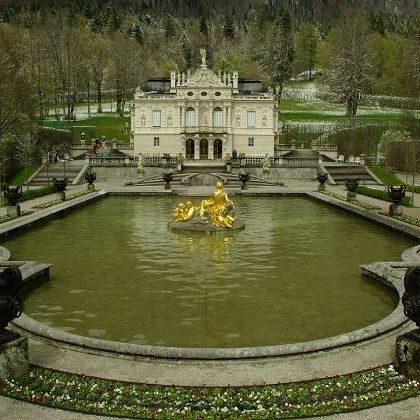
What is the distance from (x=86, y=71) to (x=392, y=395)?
101727 mm

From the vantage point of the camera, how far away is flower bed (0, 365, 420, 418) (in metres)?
8.22

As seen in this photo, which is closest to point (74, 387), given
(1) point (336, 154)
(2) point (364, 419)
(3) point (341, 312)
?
(2) point (364, 419)

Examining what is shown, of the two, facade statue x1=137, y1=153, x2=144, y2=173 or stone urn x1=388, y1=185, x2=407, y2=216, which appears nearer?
stone urn x1=388, y1=185, x2=407, y2=216

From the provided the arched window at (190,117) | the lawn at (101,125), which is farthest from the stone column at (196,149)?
the lawn at (101,125)

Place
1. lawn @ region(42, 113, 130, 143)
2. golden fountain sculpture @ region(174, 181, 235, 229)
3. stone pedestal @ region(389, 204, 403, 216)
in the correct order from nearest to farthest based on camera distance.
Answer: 1. golden fountain sculpture @ region(174, 181, 235, 229)
2. stone pedestal @ region(389, 204, 403, 216)
3. lawn @ region(42, 113, 130, 143)

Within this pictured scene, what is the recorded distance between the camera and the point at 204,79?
67.9 m

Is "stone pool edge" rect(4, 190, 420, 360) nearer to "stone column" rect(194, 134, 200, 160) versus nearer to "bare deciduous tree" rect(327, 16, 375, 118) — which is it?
"stone column" rect(194, 134, 200, 160)

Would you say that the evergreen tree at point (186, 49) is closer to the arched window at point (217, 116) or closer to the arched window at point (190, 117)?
the arched window at point (190, 117)

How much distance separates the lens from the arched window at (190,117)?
225 feet

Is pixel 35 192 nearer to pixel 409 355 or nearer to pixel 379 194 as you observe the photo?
pixel 379 194

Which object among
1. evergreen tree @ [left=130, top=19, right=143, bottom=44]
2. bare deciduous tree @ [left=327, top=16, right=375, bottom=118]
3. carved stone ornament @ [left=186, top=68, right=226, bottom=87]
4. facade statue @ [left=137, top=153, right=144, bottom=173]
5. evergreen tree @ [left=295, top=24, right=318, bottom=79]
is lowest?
facade statue @ [left=137, top=153, right=144, bottom=173]

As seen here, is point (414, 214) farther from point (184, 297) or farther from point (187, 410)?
point (187, 410)

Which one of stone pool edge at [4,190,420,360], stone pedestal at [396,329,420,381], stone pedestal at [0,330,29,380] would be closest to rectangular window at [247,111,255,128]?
stone pool edge at [4,190,420,360]

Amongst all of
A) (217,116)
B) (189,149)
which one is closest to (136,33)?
(189,149)
